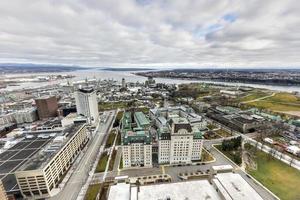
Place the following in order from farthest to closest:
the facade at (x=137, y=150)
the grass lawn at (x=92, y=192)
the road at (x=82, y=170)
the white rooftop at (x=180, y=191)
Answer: the facade at (x=137, y=150) < the road at (x=82, y=170) < the grass lawn at (x=92, y=192) < the white rooftop at (x=180, y=191)

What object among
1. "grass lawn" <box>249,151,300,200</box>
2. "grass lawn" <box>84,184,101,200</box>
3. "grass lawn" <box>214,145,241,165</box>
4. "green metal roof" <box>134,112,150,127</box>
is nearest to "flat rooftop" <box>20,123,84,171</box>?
"grass lawn" <box>84,184,101,200</box>

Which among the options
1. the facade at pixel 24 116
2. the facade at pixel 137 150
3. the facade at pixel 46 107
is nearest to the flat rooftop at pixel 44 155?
the facade at pixel 137 150

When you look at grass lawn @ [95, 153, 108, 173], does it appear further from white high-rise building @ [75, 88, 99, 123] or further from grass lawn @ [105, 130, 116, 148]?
white high-rise building @ [75, 88, 99, 123]

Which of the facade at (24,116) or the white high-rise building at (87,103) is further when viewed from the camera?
the facade at (24,116)

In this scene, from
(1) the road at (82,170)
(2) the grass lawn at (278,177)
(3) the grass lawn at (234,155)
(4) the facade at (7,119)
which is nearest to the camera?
(2) the grass lawn at (278,177)

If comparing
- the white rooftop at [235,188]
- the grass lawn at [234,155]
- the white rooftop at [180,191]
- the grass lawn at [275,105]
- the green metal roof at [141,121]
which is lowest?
the grass lawn at [234,155]

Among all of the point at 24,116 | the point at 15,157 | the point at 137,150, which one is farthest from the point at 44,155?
the point at 24,116

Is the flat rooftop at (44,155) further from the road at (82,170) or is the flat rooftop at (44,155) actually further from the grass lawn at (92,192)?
the grass lawn at (92,192)
